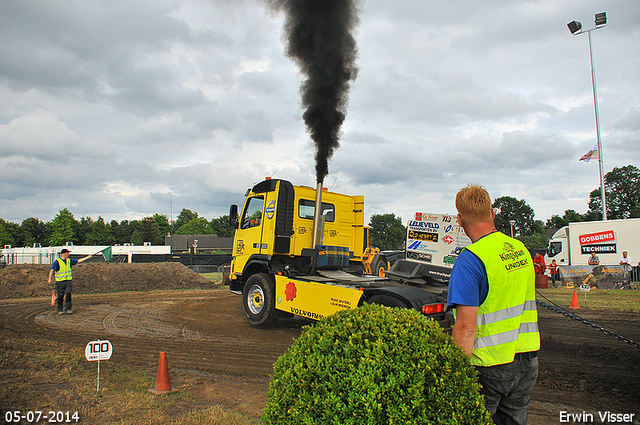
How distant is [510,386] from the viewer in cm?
214

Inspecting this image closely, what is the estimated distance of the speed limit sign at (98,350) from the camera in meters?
→ 4.51

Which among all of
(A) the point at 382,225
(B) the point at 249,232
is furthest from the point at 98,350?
(A) the point at 382,225

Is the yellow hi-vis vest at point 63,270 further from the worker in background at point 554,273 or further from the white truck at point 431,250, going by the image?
the worker in background at point 554,273

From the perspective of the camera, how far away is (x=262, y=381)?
525 centimetres

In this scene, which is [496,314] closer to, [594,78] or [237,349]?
[237,349]

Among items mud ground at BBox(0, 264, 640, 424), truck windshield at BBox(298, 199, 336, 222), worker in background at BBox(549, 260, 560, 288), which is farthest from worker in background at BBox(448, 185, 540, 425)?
worker in background at BBox(549, 260, 560, 288)

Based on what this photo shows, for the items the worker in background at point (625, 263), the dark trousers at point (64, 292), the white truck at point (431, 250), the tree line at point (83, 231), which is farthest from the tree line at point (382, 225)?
the dark trousers at point (64, 292)

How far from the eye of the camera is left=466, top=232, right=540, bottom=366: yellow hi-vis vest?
6.89ft

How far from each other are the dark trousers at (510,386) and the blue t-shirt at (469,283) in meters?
0.41

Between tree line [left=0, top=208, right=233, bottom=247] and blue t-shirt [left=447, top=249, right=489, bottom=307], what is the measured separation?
8510 cm

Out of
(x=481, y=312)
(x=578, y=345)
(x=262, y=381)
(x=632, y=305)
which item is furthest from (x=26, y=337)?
(x=632, y=305)

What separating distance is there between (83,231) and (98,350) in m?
103

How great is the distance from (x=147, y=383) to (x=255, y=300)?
4.07m

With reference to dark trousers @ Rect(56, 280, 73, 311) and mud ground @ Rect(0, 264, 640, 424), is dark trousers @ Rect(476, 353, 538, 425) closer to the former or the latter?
mud ground @ Rect(0, 264, 640, 424)
